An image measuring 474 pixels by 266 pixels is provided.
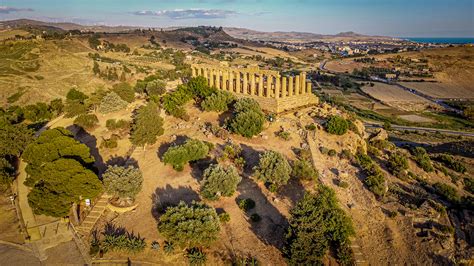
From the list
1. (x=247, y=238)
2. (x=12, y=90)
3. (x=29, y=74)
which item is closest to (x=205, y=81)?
(x=247, y=238)

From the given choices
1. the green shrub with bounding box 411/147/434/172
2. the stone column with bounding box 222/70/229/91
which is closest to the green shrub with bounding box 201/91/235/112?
the stone column with bounding box 222/70/229/91

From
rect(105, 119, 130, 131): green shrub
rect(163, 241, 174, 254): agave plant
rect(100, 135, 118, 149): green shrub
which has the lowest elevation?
rect(163, 241, 174, 254): agave plant

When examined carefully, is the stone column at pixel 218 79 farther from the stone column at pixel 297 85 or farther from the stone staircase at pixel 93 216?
the stone staircase at pixel 93 216

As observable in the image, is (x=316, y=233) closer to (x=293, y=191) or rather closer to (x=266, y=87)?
(x=293, y=191)

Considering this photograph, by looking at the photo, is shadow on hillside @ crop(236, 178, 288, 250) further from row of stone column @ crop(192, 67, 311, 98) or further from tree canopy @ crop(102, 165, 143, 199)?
row of stone column @ crop(192, 67, 311, 98)

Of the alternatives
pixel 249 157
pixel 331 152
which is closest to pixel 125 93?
pixel 249 157

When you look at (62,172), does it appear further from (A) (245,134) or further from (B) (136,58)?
(B) (136,58)
